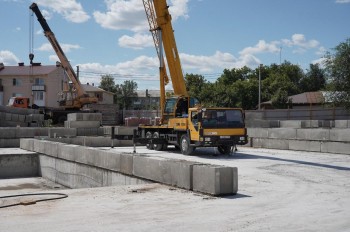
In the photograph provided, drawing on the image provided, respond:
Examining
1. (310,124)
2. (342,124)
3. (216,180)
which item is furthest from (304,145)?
(216,180)

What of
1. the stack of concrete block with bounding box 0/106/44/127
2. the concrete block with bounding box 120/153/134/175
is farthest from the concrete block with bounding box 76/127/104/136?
the concrete block with bounding box 120/153/134/175

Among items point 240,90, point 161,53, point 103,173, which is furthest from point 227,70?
point 103,173

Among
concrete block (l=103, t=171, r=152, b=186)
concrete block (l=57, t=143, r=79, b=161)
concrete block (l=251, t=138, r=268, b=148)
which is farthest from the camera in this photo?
concrete block (l=251, t=138, r=268, b=148)

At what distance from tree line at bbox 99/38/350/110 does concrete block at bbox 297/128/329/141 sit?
8.52 metres

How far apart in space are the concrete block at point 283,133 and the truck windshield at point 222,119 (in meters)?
4.23

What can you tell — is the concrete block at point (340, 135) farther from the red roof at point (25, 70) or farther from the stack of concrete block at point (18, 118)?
the red roof at point (25, 70)

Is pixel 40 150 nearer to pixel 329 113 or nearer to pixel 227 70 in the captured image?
pixel 329 113

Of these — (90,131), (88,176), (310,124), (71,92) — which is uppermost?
(71,92)

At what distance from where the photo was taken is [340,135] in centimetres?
1906

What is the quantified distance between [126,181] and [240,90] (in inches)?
2453

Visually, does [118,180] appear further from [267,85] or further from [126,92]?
[126,92]

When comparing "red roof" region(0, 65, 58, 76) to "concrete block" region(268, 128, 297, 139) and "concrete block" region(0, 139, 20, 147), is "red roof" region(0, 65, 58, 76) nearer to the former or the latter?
"concrete block" region(0, 139, 20, 147)

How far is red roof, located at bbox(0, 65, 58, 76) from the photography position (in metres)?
78.3

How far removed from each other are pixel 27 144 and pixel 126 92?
9392 cm
